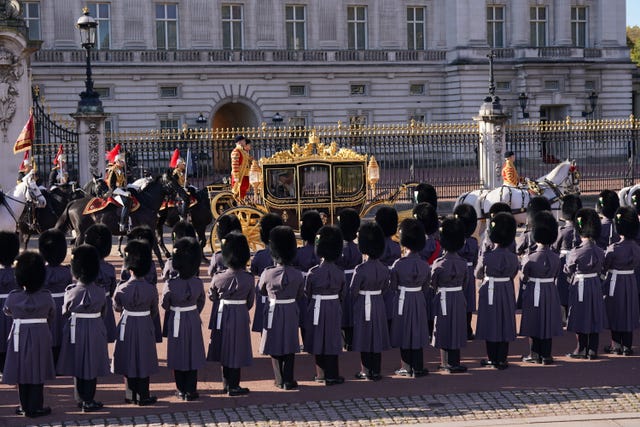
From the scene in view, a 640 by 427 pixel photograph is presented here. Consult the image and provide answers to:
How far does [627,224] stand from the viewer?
10617mm

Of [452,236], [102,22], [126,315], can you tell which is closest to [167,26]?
[102,22]

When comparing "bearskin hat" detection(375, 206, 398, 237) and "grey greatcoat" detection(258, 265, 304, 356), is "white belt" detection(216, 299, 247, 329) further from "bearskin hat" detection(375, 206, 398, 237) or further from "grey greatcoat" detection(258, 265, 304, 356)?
"bearskin hat" detection(375, 206, 398, 237)

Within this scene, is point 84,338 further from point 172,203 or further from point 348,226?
point 172,203

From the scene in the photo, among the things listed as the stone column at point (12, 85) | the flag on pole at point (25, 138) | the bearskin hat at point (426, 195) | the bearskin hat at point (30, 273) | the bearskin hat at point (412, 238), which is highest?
the stone column at point (12, 85)

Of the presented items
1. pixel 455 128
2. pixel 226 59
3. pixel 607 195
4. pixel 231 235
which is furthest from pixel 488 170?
pixel 226 59

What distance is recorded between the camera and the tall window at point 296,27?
4084 cm

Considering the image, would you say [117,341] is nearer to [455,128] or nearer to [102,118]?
[102,118]

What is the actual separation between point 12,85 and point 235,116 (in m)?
23.4

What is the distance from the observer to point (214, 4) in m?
39.5

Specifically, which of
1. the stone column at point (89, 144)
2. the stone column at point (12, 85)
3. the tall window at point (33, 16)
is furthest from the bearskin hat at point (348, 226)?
the tall window at point (33, 16)

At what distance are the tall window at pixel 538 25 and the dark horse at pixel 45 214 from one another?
98.6 ft

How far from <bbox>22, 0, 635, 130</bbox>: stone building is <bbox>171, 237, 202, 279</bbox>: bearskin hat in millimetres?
28210

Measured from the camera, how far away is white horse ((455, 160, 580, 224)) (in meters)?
16.5

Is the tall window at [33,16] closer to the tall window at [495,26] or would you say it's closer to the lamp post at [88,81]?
the tall window at [495,26]
